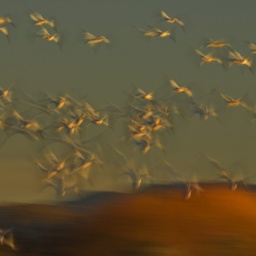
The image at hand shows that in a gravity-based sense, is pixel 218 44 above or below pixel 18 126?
above

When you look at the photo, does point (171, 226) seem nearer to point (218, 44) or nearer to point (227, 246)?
point (227, 246)

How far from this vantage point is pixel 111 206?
67.2 ft

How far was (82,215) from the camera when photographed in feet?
67.4

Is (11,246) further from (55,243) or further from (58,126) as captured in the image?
(58,126)

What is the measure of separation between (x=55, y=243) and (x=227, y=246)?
288 cm

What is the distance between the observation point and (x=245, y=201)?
820 inches

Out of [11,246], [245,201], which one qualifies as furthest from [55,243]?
[245,201]

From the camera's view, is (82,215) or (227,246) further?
(82,215)

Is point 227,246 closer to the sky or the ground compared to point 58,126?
closer to the ground

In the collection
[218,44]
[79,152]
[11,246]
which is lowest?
[11,246]

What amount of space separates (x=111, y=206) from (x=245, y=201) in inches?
92.7

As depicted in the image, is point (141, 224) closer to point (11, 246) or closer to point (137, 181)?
point (137, 181)

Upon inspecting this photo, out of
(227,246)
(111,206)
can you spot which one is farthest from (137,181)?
(227,246)

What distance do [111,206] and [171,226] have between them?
1.26 m
